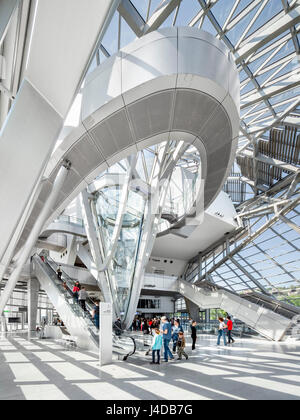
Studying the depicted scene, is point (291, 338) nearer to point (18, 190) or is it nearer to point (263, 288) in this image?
point (263, 288)

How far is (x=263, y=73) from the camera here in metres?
15.5

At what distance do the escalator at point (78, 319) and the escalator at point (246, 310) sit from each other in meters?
11.5

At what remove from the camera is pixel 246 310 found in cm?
2831

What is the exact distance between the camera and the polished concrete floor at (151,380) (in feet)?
19.1

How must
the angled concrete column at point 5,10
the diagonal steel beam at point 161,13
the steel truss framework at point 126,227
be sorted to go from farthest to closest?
the steel truss framework at point 126,227
the diagonal steel beam at point 161,13
the angled concrete column at point 5,10

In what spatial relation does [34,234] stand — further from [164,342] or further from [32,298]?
[32,298]

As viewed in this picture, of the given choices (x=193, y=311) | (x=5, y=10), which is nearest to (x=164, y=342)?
(x=5, y=10)

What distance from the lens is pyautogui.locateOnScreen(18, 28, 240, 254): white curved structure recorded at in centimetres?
816

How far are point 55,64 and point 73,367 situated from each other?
876cm

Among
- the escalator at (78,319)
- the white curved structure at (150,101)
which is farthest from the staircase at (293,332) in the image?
the white curved structure at (150,101)

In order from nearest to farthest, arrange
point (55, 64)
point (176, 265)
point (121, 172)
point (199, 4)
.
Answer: point (55, 64), point (199, 4), point (121, 172), point (176, 265)

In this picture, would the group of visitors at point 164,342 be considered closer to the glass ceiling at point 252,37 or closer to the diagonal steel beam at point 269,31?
the glass ceiling at point 252,37

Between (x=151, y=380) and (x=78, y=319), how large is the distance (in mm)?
9002
